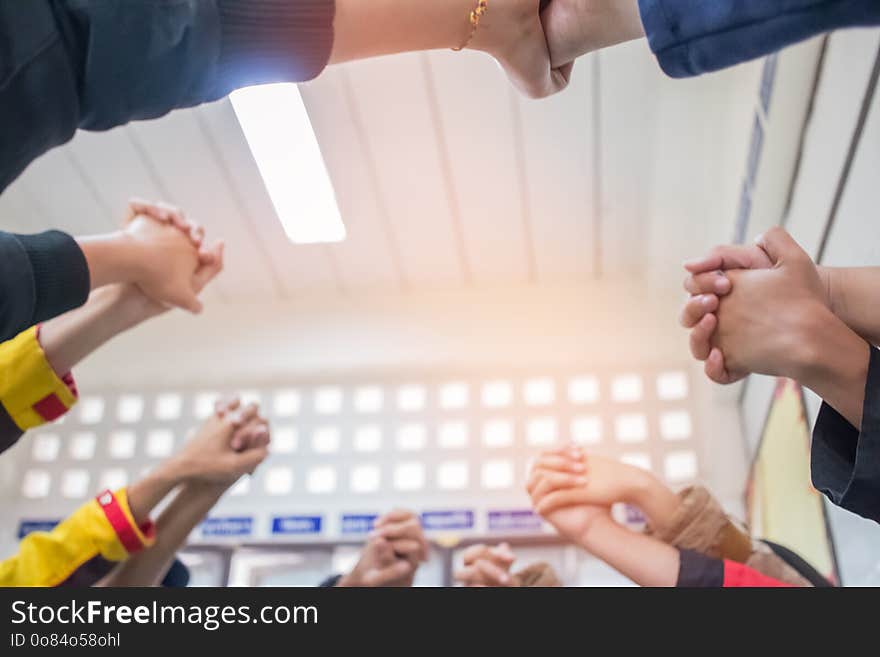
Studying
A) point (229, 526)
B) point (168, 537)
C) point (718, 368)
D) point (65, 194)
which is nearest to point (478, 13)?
point (718, 368)

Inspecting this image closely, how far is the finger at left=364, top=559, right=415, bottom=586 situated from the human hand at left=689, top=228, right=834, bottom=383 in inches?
25.7

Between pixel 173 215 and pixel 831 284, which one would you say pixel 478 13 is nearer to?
pixel 831 284

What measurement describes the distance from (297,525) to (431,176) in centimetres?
88

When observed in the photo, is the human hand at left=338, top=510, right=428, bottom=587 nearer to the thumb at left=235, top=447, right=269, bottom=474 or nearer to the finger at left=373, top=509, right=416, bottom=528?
the finger at left=373, top=509, right=416, bottom=528

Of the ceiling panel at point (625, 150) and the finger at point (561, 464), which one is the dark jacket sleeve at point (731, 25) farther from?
the ceiling panel at point (625, 150)

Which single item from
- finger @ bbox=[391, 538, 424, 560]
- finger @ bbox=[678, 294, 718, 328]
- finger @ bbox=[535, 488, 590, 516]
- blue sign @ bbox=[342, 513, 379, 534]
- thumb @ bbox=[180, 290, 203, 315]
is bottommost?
finger @ bbox=[678, 294, 718, 328]

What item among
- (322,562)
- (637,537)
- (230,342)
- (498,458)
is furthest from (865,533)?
(230,342)

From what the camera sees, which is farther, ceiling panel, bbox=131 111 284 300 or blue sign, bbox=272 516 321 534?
blue sign, bbox=272 516 321 534

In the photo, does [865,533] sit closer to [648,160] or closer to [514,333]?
[648,160]

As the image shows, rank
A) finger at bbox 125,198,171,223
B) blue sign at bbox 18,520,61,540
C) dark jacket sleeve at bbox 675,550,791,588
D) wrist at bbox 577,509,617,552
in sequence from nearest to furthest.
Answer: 1. dark jacket sleeve at bbox 675,550,791,588
2. wrist at bbox 577,509,617,552
3. finger at bbox 125,198,171,223
4. blue sign at bbox 18,520,61,540

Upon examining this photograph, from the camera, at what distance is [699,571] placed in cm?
70

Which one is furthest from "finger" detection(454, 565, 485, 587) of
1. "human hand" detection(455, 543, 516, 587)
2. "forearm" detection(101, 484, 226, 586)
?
"forearm" detection(101, 484, 226, 586)

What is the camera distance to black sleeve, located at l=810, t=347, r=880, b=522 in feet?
1.52

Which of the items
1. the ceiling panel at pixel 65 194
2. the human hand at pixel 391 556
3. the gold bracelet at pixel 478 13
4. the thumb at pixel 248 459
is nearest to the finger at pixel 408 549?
the human hand at pixel 391 556
